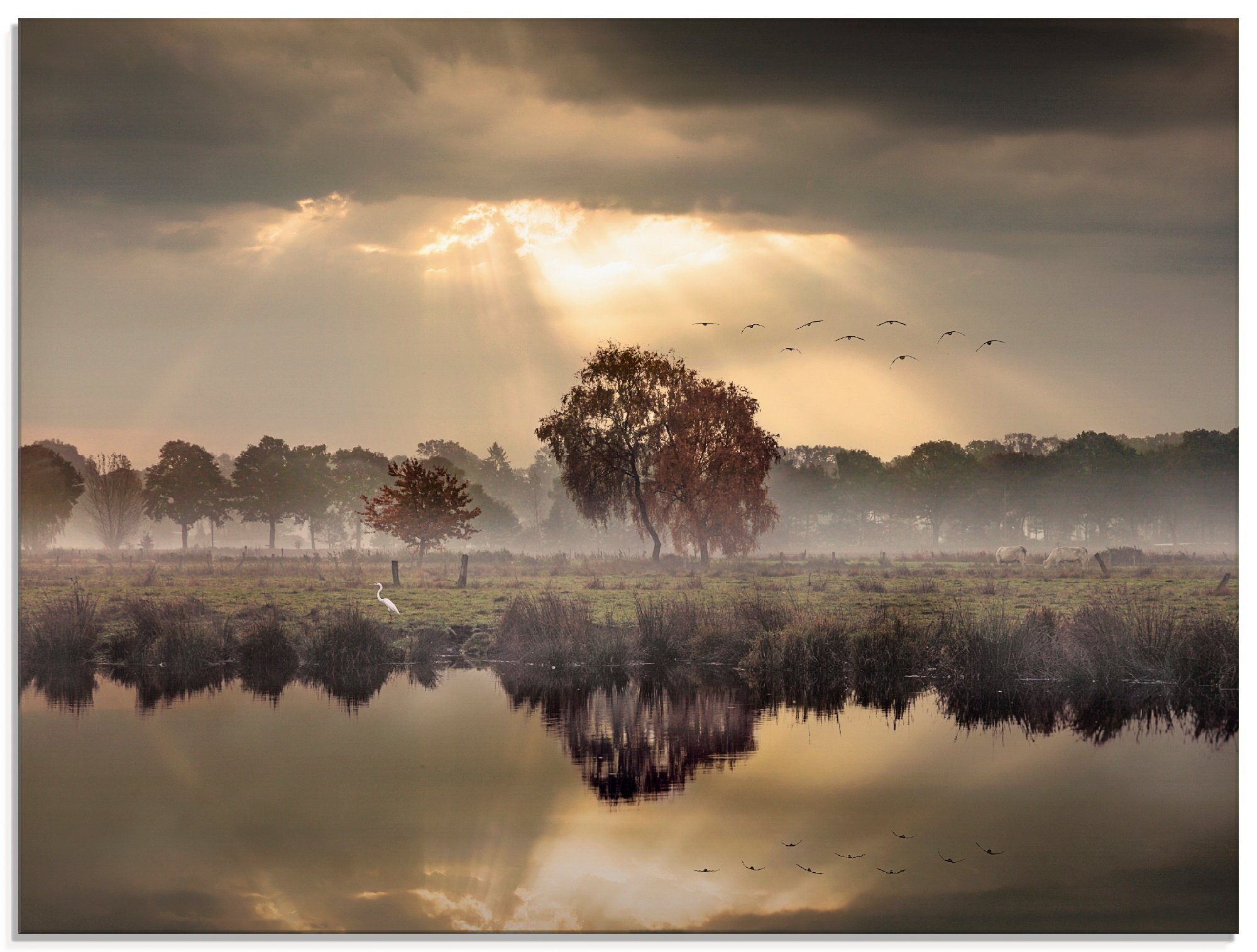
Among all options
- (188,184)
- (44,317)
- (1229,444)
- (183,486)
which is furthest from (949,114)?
(183,486)

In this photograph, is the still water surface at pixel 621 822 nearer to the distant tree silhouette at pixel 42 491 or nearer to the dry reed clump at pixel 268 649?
the distant tree silhouette at pixel 42 491

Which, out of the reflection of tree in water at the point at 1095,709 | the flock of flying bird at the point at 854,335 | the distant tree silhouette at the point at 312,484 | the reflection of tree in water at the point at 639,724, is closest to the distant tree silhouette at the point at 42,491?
the reflection of tree in water at the point at 639,724

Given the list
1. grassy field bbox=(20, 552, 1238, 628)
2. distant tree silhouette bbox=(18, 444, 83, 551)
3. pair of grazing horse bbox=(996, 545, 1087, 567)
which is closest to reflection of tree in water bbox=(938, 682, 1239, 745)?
grassy field bbox=(20, 552, 1238, 628)

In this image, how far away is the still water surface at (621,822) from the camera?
7250 mm

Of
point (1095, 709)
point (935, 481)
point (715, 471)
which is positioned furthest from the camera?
point (935, 481)

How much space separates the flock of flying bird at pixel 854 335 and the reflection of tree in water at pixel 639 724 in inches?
173

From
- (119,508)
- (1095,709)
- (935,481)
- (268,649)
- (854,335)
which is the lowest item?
(1095,709)

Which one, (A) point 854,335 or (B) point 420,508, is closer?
(A) point 854,335

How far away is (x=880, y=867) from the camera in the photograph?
757cm

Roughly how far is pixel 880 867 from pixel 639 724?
387 cm

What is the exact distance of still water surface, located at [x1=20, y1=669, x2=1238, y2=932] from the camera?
A: 725 cm

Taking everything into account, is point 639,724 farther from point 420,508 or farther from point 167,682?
point 420,508

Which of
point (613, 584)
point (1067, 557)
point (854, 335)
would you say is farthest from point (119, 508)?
point (854, 335)

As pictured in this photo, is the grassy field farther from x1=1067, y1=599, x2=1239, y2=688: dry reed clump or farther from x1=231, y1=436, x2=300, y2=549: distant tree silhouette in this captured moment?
x1=231, y1=436, x2=300, y2=549: distant tree silhouette
